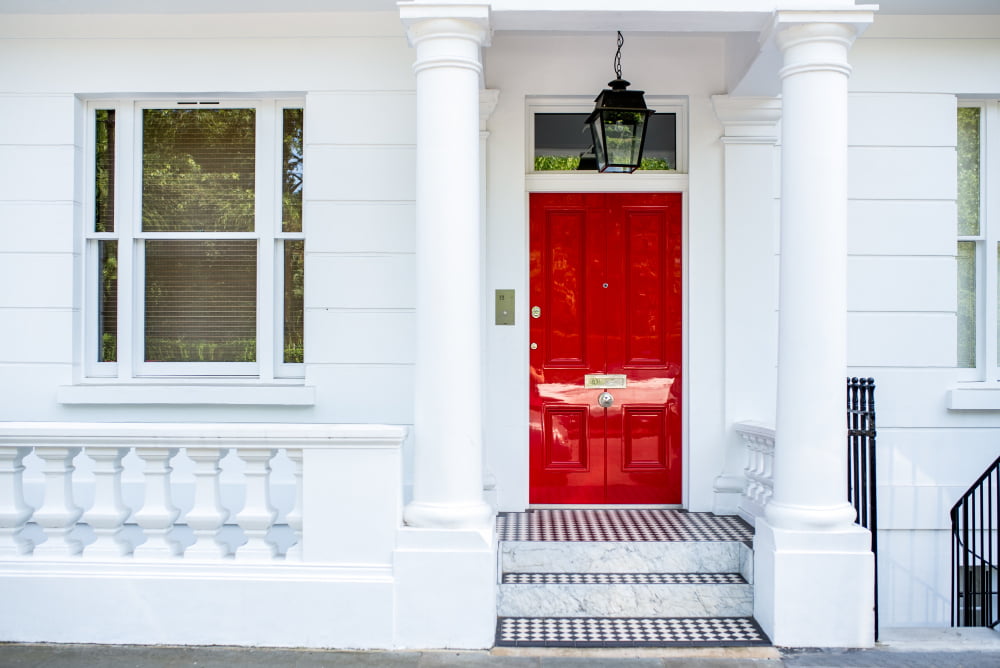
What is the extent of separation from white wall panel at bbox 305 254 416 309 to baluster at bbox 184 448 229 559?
141 centimetres

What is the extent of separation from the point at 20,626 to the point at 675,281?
421 cm

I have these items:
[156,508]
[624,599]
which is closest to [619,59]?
[624,599]

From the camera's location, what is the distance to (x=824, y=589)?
12.4ft

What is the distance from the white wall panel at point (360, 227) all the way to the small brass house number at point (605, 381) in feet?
4.95

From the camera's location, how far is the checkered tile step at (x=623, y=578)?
4305 millimetres

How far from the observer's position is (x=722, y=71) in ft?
17.1

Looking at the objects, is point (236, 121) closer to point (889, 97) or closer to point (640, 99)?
point (640, 99)

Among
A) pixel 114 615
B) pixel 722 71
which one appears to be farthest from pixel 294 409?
pixel 722 71

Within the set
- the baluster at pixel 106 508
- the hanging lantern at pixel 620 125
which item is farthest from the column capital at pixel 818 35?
the baluster at pixel 106 508

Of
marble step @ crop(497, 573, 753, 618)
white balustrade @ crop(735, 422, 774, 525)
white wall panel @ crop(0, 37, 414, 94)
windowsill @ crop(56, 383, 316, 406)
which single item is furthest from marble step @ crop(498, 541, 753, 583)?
white wall panel @ crop(0, 37, 414, 94)

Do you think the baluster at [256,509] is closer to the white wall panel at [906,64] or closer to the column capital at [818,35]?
the column capital at [818,35]

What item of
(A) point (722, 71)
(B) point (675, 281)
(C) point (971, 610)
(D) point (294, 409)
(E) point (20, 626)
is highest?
(A) point (722, 71)

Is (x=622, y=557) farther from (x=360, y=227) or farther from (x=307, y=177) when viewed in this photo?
(x=307, y=177)

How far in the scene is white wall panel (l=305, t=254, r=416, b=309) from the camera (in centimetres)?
502
